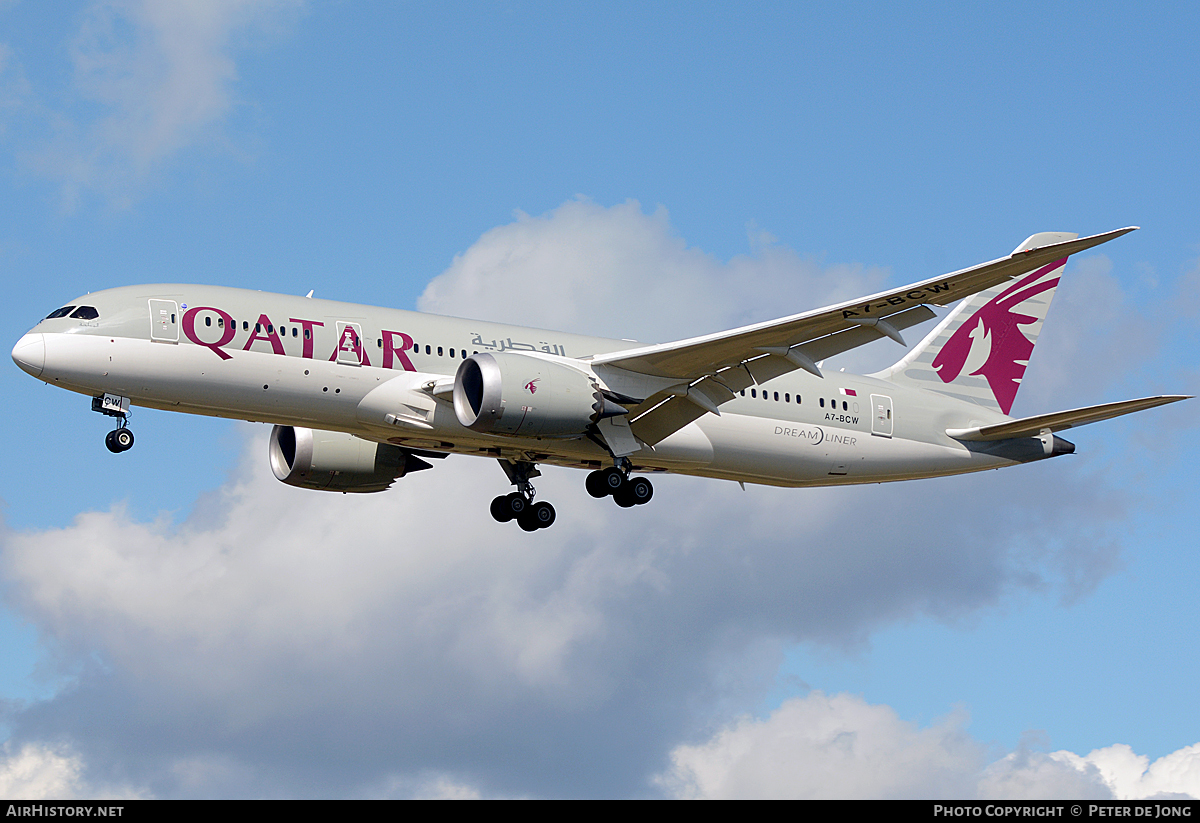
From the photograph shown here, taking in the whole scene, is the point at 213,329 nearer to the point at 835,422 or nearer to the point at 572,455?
the point at 572,455

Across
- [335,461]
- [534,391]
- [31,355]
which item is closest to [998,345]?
[534,391]

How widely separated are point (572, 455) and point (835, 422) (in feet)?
26.1

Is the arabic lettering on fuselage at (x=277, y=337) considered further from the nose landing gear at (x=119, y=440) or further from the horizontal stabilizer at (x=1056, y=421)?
the horizontal stabilizer at (x=1056, y=421)

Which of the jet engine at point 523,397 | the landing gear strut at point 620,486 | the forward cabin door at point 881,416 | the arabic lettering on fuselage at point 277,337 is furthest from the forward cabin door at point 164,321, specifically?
the forward cabin door at point 881,416

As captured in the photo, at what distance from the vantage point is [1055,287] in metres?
45.9

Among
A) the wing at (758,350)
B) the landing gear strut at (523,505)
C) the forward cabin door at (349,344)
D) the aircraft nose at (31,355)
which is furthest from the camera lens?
the landing gear strut at (523,505)

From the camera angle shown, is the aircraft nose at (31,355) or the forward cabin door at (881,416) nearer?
the aircraft nose at (31,355)

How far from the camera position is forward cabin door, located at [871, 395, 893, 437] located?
39750mm

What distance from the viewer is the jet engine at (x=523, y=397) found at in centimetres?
3241

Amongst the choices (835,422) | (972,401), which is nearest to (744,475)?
(835,422)

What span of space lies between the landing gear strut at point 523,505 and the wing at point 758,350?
4828 millimetres

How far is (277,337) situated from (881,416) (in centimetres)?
1763

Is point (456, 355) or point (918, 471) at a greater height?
point (456, 355)

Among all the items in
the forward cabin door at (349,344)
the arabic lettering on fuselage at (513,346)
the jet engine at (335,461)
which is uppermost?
the jet engine at (335,461)
